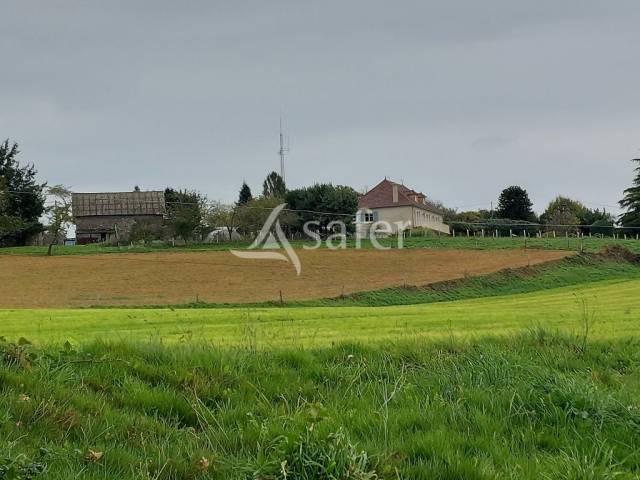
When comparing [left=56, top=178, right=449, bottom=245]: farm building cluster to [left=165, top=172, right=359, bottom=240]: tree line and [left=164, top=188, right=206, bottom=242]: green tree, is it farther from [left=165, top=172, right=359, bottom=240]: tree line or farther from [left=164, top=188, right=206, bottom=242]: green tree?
[left=164, top=188, right=206, bottom=242]: green tree

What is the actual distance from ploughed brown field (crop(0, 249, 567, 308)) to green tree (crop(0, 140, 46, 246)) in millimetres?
14277

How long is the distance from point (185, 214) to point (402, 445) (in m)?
61.9

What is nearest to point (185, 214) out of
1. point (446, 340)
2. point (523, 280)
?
point (523, 280)

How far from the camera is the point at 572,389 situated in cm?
487

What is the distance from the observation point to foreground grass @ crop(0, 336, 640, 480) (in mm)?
3514

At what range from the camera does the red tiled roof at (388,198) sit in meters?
82.8

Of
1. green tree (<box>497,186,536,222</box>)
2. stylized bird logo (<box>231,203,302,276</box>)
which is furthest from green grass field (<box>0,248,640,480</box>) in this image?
green tree (<box>497,186,536,222</box>)

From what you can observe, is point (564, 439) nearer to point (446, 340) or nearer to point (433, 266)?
point (446, 340)

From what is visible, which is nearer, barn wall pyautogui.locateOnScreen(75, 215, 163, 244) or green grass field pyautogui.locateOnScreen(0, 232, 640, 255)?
green grass field pyautogui.locateOnScreen(0, 232, 640, 255)

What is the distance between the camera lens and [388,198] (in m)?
84.1

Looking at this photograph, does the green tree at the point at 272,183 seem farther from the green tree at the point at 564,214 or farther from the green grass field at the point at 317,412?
the green grass field at the point at 317,412

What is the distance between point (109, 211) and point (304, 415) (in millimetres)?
86150

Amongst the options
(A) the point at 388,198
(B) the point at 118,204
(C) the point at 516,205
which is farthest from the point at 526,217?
(B) the point at 118,204

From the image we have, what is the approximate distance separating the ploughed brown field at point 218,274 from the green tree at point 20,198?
46.8 feet
